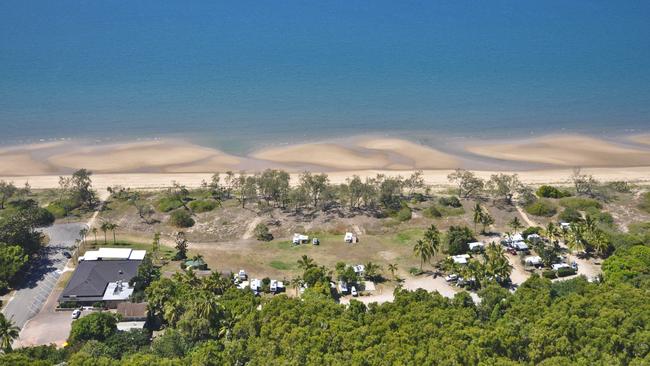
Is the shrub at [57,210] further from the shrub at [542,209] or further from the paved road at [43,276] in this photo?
the shrub at [542,209]

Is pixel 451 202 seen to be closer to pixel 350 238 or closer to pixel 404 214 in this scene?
pixel 404 214

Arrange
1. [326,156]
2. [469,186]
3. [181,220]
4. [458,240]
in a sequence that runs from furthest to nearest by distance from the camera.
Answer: [326,156] → [469,186] → [181,220] → [458,240]

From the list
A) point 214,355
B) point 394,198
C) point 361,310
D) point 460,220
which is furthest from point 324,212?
point 214,355

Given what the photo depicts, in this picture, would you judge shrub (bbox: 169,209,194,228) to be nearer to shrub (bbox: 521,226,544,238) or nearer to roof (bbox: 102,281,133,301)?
roof (bbox: 102,281,133,301)

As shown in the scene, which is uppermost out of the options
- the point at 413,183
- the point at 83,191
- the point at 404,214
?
the point at 413,183

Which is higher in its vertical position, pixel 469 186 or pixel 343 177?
pixel 343 177

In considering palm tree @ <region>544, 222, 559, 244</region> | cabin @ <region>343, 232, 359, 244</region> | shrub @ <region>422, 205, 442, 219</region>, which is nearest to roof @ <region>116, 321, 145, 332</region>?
cabin @ <region>343, 232, 359, 244</region>

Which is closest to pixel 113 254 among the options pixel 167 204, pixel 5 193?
pixel 167 204

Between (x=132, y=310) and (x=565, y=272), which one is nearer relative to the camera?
(x=132, y=310)
